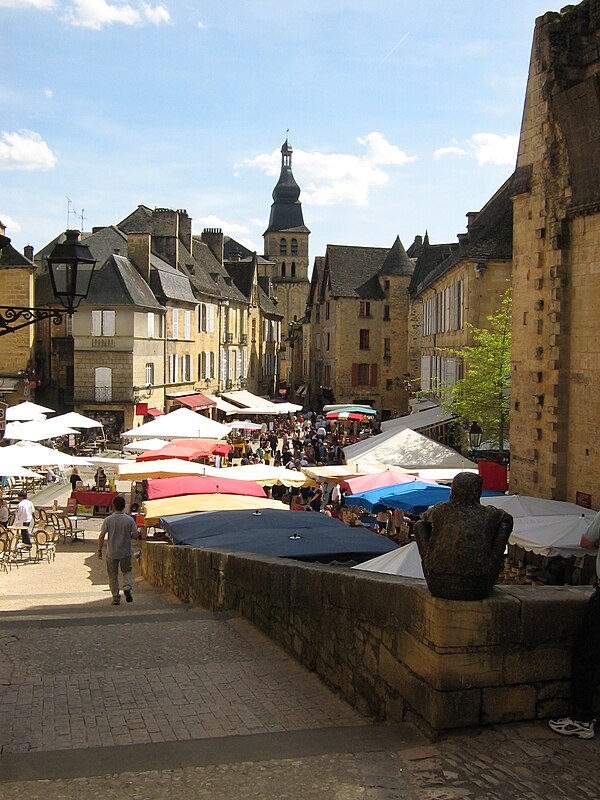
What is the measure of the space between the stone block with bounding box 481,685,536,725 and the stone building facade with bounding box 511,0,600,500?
937 cm

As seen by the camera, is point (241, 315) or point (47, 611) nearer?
point (47, 611)

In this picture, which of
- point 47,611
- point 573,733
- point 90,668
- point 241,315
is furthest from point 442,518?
point 241,315

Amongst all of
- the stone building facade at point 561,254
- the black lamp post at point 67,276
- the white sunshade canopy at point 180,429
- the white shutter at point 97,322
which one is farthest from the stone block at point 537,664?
the white shutter at point 97,322

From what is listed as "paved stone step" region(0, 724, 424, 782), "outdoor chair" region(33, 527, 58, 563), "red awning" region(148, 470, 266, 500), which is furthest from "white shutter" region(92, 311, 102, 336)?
"paved stone step" region(0, 724, 424, 782)

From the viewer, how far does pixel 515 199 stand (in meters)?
15.6

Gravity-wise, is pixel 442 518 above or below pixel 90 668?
above

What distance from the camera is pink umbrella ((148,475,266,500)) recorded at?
15.3 metres

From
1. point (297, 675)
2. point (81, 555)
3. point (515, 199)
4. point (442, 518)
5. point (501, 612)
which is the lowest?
point (81, 555)

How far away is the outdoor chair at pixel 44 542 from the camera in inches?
638

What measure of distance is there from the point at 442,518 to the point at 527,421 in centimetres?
1109

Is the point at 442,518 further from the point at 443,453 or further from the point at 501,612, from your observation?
the point at 443,453

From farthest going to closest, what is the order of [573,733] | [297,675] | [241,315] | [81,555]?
[241,315], [81,555], [297,675], [573,733]

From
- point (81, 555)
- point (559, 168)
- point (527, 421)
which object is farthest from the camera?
point (81, 555)

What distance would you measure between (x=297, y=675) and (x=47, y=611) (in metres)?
5.02
